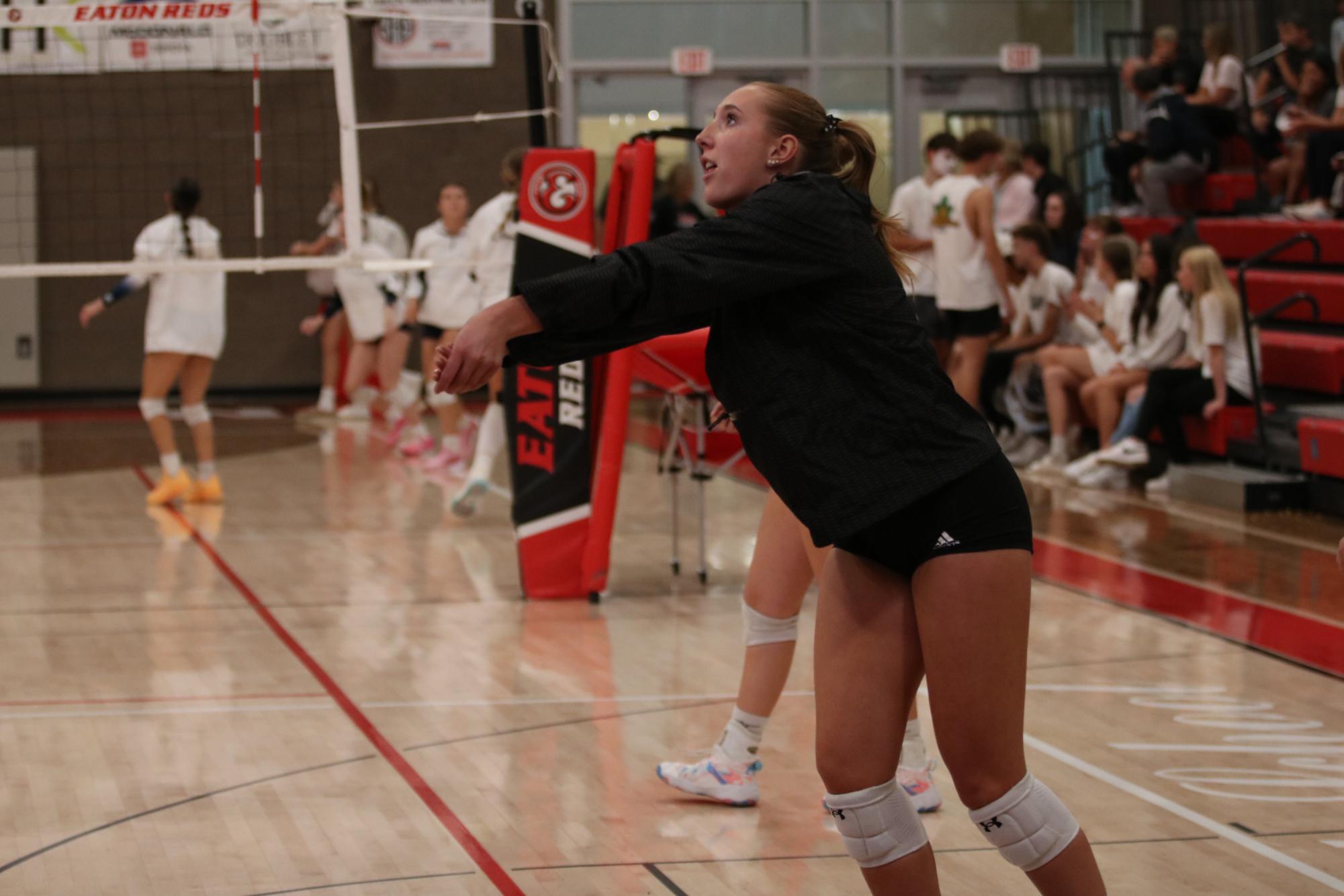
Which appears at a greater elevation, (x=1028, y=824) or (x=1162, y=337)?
(x=1162, y=337)

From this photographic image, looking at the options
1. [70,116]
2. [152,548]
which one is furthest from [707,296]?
[70,116]

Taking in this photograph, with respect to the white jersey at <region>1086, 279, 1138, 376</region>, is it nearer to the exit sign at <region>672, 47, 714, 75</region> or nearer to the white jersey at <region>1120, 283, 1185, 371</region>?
the white jersey at <region>1120, 283, 1185, 371</region>

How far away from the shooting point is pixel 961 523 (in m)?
2.48

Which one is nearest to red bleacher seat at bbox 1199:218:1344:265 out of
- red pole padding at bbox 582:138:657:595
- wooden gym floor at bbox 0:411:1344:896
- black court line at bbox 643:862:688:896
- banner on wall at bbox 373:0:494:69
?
wooden gym floor at bbox 0:411:1344:896

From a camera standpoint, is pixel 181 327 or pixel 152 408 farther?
pixel 152 408

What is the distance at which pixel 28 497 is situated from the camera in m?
9.12

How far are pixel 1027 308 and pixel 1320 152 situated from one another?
2.32 meters

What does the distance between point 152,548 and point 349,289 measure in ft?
14.0

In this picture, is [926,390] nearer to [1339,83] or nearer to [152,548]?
[152,548]

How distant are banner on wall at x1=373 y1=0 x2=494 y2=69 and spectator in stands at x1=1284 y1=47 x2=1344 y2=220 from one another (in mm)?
7497

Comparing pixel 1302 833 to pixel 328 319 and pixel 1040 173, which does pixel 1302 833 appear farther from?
pixel 328 319

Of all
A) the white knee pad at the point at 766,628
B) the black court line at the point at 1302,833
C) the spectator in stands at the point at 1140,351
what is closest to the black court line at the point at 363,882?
the white knee pad at the point at 766,628

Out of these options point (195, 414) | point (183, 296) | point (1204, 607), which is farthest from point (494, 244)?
point (1204, 607)

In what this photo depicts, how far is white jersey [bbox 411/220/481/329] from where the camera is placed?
980 centimetres
